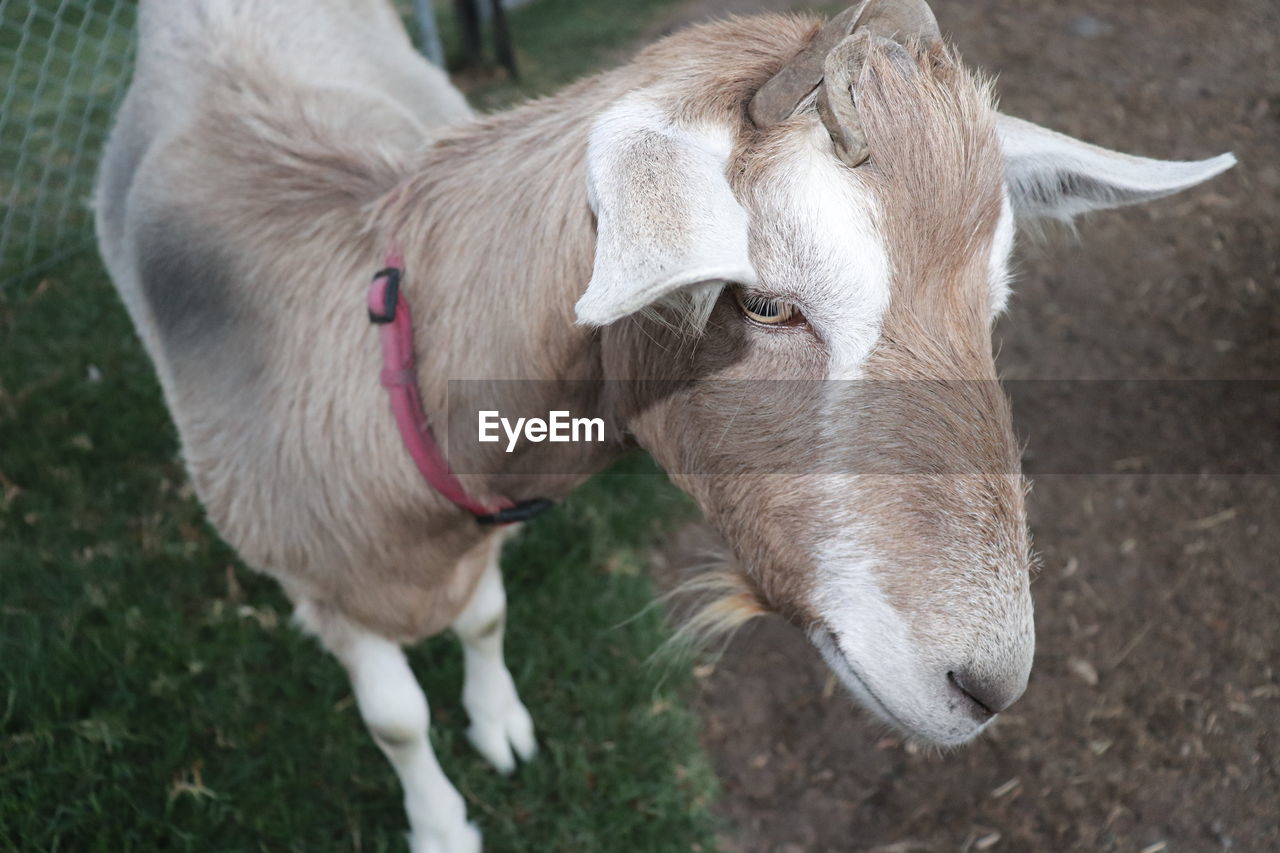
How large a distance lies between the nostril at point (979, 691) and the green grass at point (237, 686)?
1321 mm

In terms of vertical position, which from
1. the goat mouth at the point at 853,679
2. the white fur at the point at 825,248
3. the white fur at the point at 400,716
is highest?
the white fur at the point at 825,248

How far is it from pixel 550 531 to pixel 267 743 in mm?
1255

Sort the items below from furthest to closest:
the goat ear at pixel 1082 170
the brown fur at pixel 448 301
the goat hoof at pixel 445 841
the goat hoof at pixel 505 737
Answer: the goat hoof at pixel 505 737, the goat hoof at pixel 445 841, the goat ear at pixel 1082 170, the brown fur at pixel 448 301

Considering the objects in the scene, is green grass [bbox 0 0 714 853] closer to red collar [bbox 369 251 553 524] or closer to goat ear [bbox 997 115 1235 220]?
red collar [bbox 369 251 553 524]

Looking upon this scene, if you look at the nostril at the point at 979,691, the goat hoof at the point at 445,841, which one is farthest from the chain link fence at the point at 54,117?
the nostril at the point at 979,691

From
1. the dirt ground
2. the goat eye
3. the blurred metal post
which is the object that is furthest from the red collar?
the blurred metal post

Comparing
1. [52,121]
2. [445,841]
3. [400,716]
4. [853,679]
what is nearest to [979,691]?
[853,679]

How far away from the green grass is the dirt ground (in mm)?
302

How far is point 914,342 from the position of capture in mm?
1549

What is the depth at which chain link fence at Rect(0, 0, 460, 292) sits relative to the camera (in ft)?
17.3

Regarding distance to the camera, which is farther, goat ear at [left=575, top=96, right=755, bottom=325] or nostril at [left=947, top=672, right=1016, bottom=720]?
nostril at [left=947, top=672, right=1016, bottom=720]

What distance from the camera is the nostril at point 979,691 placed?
1.55 meters

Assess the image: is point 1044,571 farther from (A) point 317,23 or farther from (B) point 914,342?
(A) point 317,23

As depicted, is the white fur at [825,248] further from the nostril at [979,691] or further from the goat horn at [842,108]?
the nostril at [979,691]
